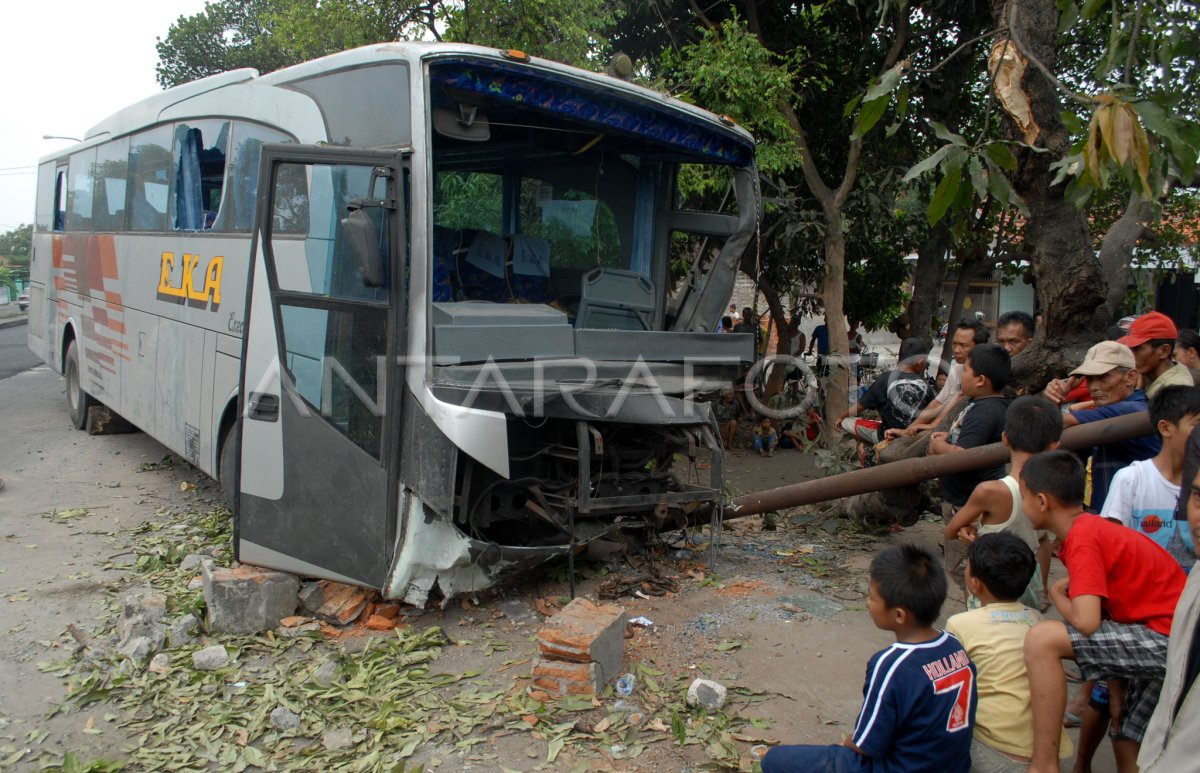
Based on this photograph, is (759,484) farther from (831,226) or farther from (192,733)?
(192,733)

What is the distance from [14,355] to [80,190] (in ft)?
39.2

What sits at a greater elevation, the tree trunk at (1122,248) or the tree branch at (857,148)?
the tree branch at (857,148)

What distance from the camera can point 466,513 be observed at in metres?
4.91

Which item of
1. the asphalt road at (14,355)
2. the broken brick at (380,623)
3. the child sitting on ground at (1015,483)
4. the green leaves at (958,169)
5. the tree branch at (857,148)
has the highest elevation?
the tree branch at (857,148)

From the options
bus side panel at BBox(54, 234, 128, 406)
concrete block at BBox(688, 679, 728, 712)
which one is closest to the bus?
concrete block at BBox(688, 679, 728, 712)

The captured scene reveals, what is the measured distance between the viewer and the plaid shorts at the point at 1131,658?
115 inches

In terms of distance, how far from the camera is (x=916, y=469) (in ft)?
16.4

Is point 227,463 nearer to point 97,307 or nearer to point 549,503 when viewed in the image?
point 549,503

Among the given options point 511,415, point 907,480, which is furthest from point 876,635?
point 511,415

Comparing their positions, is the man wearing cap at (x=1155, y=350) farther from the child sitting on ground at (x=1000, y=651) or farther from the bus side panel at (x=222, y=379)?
the bus side panel at (x=222, y=379)

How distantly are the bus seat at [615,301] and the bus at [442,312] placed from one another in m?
0.02

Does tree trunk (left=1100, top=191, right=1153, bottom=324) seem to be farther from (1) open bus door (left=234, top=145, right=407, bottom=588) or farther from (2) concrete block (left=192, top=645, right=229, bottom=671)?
(2) concrete block (left=192, top=645, right=229, bottom=671)

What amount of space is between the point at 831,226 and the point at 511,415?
22.0 feet

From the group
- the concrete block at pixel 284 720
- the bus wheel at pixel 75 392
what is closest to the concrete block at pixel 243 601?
the concrete block at pixel 284 720
